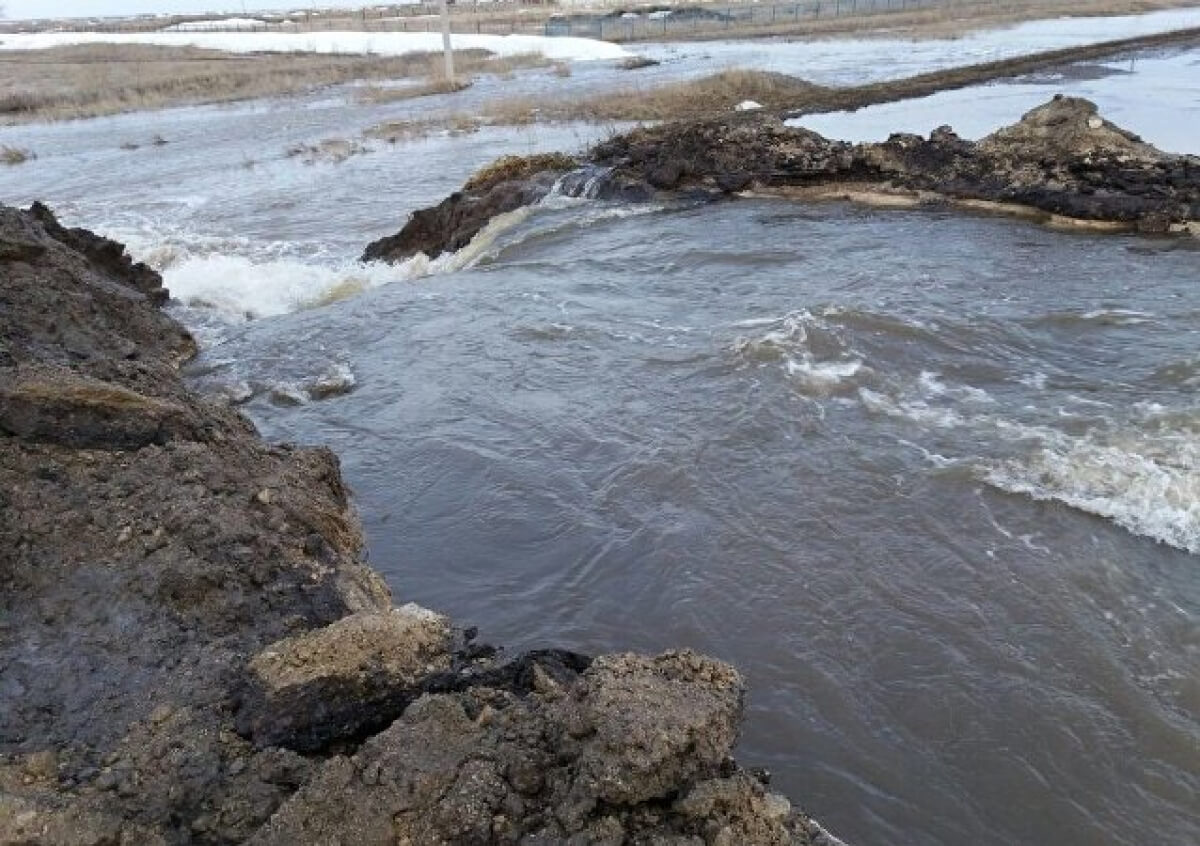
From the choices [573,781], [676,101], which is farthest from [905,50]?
[573,781]

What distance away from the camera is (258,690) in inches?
126

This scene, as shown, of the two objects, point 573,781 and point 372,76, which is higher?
point 372,76

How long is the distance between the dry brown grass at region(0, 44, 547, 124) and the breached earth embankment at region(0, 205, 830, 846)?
142 ft

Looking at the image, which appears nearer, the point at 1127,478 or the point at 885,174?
the point at 1127,478

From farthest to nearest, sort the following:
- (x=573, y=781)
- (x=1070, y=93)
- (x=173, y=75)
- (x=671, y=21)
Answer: (x=671, y=21)
(x=173, y=75)
(x=1070, y=93)
(x=573, y=781)

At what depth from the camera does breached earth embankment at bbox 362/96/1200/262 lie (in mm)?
12383

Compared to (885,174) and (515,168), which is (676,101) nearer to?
(515,168)

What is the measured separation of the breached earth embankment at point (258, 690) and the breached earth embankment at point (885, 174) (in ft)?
35.3

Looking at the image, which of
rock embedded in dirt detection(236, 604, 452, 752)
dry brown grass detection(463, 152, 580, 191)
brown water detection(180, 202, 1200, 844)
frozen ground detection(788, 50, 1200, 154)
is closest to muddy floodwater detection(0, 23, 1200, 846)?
brown water detection(180, 202, 1200, 844)

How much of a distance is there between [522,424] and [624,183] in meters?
9.56

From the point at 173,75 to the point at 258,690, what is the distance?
57.8 m

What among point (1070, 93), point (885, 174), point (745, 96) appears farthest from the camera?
point (745, 96)

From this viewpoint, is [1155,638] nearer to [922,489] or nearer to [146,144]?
[922,489]

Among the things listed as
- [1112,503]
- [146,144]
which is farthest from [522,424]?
[146,144]
